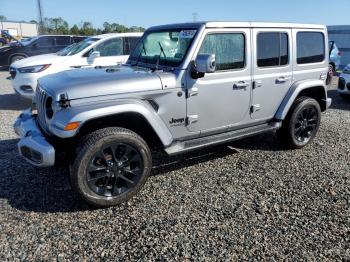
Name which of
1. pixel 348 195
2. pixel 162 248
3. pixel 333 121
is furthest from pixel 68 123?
pixel 333 121

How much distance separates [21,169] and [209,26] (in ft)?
9.84

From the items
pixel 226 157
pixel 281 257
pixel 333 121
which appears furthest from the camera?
pixel 333 121

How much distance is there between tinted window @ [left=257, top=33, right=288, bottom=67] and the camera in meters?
4.36

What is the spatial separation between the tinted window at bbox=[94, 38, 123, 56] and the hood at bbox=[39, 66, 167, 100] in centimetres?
471

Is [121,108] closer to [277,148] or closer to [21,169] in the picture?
[21,169]

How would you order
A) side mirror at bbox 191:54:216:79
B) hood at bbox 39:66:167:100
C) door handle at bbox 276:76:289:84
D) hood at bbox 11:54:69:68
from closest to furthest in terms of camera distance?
hood at bbox 39:66:167:100, side mirror at bbox 191:54:216:79, door handle at bbox 276:76:289:84, hood at bbox 11:54:69:68

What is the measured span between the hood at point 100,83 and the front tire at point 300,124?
2.36 m

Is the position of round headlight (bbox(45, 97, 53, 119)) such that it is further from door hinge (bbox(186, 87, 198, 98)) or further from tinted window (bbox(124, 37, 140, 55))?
tinted window (bbox(124, 37, 140, 55))

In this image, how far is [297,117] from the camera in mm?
4973

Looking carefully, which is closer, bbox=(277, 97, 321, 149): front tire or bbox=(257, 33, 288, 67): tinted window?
bbox=(257, 33, 288, 67): tinted window

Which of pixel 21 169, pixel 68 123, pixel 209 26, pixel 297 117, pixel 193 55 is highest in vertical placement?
pixel 209 26

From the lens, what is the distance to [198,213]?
336 centimetres

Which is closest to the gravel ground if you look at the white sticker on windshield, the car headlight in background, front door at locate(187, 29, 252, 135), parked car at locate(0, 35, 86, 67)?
front door at locate(187, 29, 252, 135)

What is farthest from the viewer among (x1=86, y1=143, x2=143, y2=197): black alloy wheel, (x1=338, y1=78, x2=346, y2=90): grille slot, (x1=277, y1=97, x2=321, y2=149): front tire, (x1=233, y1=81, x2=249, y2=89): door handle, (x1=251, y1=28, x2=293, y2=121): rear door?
(x1=338, y1=78, x2=346, y2=90): grille slot
